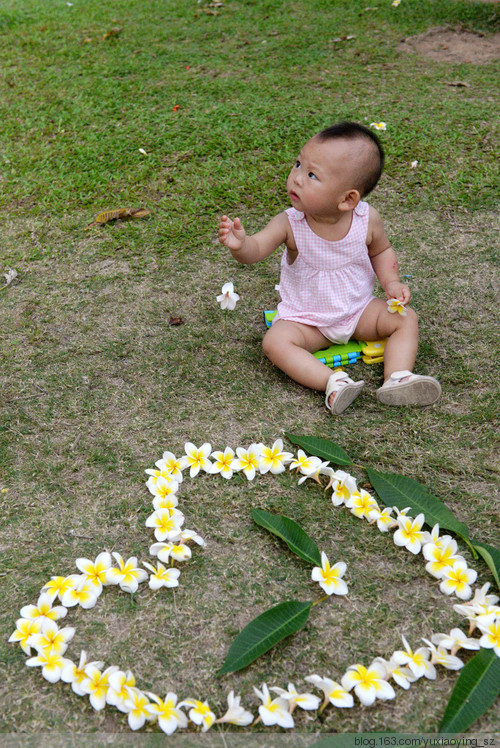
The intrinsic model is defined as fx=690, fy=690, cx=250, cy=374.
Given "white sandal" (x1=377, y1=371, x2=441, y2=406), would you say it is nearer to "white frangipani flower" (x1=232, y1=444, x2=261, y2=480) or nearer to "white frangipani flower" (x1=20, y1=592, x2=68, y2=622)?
"white frangipani flower" (x1=232, y1=444, x2=261, y2=480)

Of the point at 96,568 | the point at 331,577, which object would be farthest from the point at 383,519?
the point at 96,568

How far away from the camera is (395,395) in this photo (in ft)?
8.23

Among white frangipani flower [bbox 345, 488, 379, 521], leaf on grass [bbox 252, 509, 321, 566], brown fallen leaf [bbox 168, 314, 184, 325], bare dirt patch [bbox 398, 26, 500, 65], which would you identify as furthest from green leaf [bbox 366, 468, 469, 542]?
bare dirt patch [bbox 398, 26, 500, 65]

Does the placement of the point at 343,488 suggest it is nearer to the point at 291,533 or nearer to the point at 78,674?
the point at 291,533

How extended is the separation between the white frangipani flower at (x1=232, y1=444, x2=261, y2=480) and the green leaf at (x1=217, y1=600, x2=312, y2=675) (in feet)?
1.73

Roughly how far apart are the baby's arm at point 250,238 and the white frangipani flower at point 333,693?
4.89ft

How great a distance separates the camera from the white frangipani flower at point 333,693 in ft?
5.21

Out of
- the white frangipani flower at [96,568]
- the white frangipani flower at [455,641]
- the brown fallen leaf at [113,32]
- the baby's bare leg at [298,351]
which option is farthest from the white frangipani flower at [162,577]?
the brown fallen leaf at [113,32]

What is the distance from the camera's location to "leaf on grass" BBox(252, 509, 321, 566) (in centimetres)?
195

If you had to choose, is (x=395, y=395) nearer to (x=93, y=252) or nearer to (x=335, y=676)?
(x=335, y=676)

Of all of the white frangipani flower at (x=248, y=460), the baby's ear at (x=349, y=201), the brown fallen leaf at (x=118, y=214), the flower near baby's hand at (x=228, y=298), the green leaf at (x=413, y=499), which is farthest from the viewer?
the brown fallen leaf at (x=118, y=214)

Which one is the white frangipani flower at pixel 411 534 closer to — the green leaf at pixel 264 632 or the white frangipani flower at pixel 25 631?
the green leaf at pixel 264 632

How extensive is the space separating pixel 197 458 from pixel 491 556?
3.12 ft

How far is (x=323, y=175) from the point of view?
97.8 inches
